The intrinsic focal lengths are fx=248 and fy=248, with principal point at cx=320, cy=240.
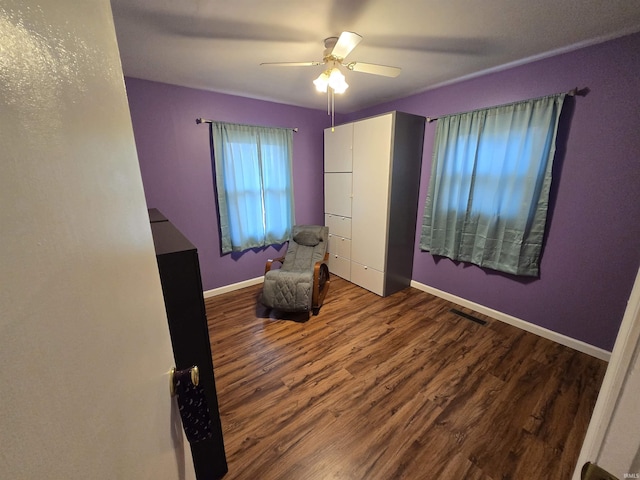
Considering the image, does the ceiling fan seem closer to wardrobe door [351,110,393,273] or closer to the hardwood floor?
wardrobe door [351,110,393,273]

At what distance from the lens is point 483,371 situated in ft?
6.27

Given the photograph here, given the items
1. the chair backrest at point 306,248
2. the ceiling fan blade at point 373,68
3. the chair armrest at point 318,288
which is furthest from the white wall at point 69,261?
the chair backrest at point 306,248

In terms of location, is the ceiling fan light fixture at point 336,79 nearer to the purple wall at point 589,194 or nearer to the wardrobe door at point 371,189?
the wardrobe door at point 371,189

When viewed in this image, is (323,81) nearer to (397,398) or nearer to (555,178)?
(555,178)

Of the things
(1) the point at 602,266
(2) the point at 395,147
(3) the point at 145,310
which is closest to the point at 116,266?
(3) the point at 145,310

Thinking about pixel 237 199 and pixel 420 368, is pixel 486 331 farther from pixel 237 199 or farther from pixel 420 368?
pixel 237 199

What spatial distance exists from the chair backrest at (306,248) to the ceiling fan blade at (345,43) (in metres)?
1.97

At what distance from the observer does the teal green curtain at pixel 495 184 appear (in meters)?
2.10

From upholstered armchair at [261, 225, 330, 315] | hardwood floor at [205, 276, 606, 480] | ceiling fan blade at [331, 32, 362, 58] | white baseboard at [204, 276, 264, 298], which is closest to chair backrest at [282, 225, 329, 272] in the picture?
upholstered armchair at [261, 225, 330, 315]

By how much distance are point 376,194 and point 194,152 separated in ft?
6.95

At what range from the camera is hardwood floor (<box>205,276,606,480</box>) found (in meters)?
1.32

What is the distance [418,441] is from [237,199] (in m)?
2.82

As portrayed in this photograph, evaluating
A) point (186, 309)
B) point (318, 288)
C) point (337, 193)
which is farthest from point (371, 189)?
point (186, 309)

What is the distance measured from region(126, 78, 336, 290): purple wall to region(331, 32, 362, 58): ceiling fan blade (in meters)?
1.79
